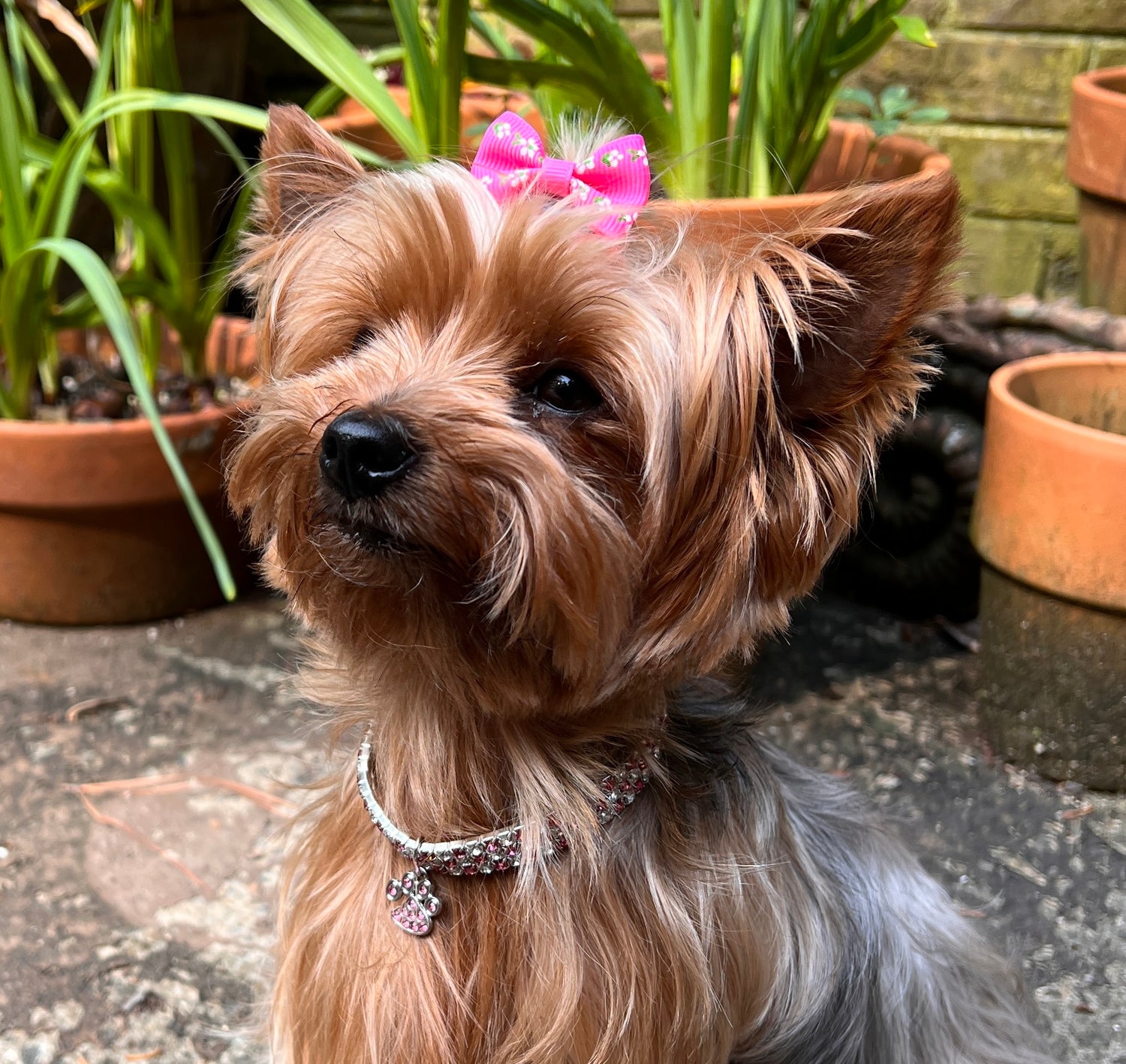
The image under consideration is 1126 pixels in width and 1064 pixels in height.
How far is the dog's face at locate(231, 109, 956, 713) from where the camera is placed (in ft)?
A: 3.77

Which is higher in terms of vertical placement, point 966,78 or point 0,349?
point 966,78

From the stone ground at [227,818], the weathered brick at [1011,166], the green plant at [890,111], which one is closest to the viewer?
the stone ground at [227,818]

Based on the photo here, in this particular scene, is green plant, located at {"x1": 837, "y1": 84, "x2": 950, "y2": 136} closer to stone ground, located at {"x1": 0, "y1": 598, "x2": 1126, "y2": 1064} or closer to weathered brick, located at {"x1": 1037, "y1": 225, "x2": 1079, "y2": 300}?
weathered brick, located at {"x1": 1037, "y1": 225, "x2": 1079, "y2": 300}

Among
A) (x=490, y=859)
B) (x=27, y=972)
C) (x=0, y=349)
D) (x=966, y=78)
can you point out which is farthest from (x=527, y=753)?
(x=966, y=78)

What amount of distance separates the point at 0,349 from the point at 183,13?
104 centimetres

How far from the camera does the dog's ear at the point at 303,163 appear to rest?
1.41m

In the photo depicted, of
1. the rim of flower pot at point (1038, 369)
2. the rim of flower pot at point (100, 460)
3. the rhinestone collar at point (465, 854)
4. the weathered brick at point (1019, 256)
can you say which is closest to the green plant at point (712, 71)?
the rim of flower pot at point (1038, 369)

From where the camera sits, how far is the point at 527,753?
1.35 m

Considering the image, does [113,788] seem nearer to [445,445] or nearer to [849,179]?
[445,445]

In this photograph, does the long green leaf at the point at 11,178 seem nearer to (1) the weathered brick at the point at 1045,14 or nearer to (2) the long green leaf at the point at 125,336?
(2) the long green leaf at the point at 125,336

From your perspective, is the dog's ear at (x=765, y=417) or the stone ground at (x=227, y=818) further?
the stone ground at (x=227, y=818)

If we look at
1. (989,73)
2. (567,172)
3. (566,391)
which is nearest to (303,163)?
(567,172)

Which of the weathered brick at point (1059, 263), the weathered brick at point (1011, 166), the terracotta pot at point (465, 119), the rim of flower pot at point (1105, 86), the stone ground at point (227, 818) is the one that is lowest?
the stone ground at point (227, 818)

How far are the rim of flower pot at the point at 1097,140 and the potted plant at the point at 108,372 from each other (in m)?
1.75
